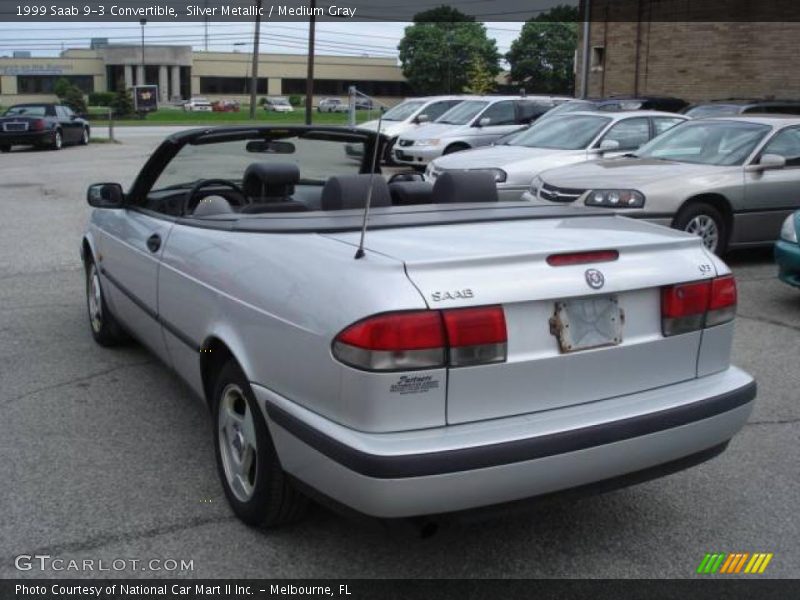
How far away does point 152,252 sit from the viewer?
445cm

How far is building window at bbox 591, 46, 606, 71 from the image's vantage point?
1126 inches

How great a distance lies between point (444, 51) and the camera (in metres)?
77.2

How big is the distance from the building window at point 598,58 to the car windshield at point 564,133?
16963 millimetres

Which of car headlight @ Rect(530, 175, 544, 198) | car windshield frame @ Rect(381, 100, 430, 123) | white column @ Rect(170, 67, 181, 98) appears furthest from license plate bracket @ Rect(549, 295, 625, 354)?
white column @ Rect(170, 67, 181, 98)

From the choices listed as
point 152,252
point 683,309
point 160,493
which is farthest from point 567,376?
point 152,252

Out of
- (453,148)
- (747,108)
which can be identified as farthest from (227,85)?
(747,108)

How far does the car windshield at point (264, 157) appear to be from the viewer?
4934 mm

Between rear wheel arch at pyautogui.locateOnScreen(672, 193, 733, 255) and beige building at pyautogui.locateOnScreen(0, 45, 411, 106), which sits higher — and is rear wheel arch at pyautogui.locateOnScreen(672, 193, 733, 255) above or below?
below

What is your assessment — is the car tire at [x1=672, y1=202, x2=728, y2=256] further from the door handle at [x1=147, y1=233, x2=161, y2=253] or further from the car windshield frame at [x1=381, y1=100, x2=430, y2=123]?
the car windshield frame at [x1=381, y1=100, x2=430, y2=123]

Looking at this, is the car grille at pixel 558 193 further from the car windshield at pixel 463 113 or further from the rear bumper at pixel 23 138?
the rear bumper at pixel 23 138

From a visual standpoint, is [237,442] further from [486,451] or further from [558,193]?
[558,193]

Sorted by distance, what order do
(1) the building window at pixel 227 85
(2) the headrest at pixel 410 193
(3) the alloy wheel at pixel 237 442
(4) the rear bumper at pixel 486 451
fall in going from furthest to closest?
(1) the building window at pixel 227 85
(2) the headrest at pixel 410 193
(3) the alloy wheel at pixel 237 442
(4) the rear bumper at pixel 486 451

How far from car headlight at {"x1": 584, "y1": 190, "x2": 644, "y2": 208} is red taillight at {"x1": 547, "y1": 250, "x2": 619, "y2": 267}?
18.1ft

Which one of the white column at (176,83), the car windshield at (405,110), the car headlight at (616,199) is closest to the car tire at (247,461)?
the car headlight at (616,199)
